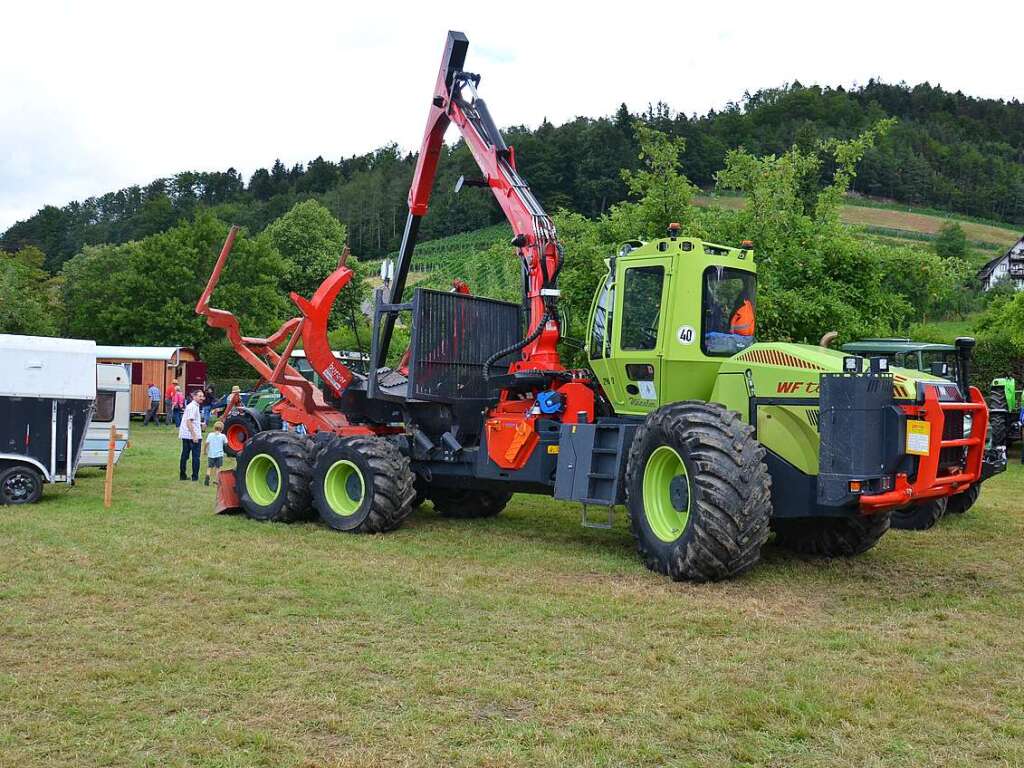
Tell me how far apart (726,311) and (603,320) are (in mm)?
1371

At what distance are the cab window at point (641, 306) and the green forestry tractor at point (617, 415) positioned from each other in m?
0.02

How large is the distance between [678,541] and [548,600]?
4.51 feet

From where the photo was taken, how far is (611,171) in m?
42.4

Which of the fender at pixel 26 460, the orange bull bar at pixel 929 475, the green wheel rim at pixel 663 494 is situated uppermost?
the orange bull bar at pixel 929 475

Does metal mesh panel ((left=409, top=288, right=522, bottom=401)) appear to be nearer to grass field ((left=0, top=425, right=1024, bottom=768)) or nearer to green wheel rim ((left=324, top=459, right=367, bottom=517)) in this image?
green wheel rim ((left=324, top=459, right=367, bottom=517))

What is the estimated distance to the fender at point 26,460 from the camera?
12.9 meters

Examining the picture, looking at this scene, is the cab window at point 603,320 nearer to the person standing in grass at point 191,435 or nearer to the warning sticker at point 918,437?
the warning sticker at point 918,437

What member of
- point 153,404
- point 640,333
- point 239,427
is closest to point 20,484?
point 239,427

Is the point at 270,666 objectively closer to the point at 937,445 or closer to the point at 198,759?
the point at 198,759

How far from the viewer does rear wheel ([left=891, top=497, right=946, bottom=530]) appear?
11.9 m

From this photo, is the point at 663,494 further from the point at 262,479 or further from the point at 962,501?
the point at 962,501

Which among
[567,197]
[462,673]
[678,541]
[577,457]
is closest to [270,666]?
[462,673]

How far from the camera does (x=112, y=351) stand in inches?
1321

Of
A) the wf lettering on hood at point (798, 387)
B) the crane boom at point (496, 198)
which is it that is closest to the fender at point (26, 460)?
the crane boom at point (496, 198)
